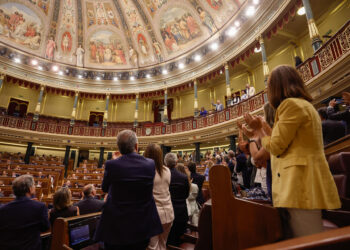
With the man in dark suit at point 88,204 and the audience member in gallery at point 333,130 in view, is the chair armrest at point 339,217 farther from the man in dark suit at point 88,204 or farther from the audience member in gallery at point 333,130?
the man in dark suit at point 88,204

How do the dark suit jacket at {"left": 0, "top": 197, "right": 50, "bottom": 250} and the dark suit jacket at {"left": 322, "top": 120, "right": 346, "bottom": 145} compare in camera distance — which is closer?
the dark suit jacket at {"left": 0, "top": 197, "right": 50, "bottom": 250}

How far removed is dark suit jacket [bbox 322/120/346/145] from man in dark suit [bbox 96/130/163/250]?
3.05m

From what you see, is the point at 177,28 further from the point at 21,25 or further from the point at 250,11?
the point at 21,25

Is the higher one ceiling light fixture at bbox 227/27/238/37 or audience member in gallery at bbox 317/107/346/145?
ceiling light fixture at bbox 227/27/238/37

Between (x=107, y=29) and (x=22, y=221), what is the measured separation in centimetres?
1971

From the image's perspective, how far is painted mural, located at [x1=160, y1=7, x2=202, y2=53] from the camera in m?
14.8

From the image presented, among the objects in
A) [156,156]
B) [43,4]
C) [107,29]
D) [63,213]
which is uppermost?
[43,4]

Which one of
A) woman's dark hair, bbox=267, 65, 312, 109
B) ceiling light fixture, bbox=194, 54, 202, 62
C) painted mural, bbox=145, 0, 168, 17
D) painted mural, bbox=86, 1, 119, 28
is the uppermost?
painted mural, bbox=86, 1, 119, 28

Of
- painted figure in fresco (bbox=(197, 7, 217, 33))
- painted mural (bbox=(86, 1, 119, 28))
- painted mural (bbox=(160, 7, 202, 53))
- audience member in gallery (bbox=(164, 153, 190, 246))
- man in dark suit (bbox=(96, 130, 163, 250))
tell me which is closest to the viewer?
man in dark suit (bbox=(96, 130, 163, 250))

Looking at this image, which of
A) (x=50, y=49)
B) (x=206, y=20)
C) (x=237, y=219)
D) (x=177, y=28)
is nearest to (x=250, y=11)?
(x=206, y=20)

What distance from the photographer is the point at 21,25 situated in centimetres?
1576

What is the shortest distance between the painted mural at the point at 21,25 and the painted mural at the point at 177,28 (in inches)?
424

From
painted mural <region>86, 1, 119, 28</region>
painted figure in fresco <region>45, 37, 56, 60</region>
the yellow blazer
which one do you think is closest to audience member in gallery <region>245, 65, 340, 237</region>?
the yellow blazer

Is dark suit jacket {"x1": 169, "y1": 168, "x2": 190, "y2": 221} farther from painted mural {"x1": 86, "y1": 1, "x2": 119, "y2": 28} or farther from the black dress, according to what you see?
painted mural {"x1": 86, "y1": 1, "x2": 119, "y2": 28}
